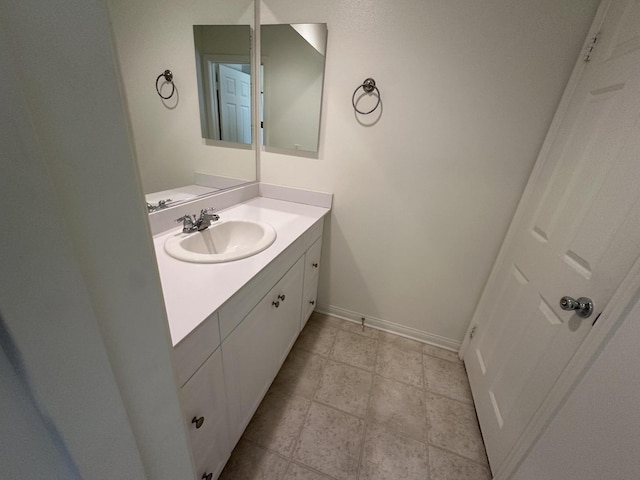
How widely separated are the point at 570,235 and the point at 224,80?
1730mm

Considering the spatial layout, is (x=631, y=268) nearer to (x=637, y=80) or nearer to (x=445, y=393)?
(x=637, y=80)

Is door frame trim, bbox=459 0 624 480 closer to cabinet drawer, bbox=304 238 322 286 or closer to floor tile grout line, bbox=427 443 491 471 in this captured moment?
floor tile grout line, bbox=427 443 491 471

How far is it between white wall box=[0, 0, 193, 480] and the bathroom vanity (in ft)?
1.07

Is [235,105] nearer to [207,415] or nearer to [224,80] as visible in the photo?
[224,80]

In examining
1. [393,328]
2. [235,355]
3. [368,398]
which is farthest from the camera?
[393,328]

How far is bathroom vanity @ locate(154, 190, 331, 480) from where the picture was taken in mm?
686

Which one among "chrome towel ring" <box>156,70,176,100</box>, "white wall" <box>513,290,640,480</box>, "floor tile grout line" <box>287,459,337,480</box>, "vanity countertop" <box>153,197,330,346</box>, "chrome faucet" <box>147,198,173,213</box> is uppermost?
"chrome towel ring" <box>156,70,176,100</box>

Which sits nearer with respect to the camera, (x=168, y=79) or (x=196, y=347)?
(x=196, y=347)

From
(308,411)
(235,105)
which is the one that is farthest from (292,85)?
(308,411)

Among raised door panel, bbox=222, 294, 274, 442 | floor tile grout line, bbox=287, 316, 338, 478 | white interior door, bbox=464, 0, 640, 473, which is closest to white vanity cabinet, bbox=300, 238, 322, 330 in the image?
floor tile grout line, bbox=287, 316, 338, 478

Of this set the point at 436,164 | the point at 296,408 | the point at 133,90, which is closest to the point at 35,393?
the point at 133,90

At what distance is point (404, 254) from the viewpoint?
163 cm

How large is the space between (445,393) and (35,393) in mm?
1753

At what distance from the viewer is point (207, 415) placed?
2.58 ft
